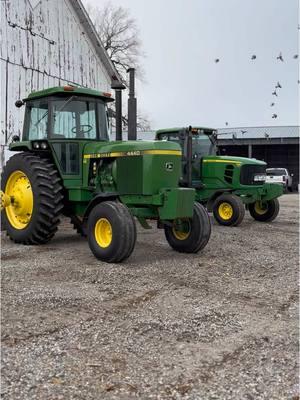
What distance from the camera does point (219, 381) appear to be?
3303 millimetres

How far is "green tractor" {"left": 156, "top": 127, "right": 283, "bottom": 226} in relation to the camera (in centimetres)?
1198

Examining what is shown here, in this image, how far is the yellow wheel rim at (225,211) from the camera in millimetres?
11773

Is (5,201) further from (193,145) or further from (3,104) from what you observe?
(193,145)

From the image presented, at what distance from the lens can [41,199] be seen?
25.7 ft

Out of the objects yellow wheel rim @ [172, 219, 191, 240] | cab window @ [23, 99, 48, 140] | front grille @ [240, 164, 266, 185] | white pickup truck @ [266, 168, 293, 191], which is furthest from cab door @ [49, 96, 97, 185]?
white pickup truck @ [266, 168, 293, 191]

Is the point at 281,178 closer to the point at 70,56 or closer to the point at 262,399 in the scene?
the point at 70,56

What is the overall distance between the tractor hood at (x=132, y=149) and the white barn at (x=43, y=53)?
5.40 m

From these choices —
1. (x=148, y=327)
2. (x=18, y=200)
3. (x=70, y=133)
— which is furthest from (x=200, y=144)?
(x=148, y=327)

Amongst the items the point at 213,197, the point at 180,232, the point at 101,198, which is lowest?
the point at 180,232

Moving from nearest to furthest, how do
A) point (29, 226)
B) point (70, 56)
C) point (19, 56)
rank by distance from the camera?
point (29, 226) < point (19, 56) < point (70, 56)

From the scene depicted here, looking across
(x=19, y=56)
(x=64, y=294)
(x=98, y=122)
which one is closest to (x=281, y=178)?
(x=19, y=56)

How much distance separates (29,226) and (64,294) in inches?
126

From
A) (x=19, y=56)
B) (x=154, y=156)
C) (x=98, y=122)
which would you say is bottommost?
(x=154, y=156)

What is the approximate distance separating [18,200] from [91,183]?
50.4 inches
